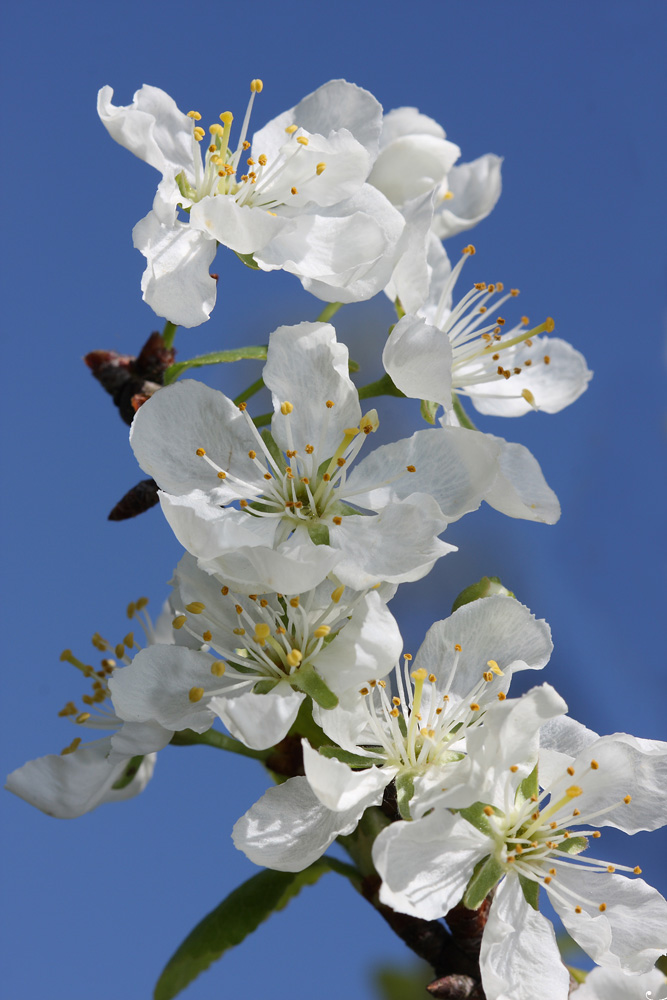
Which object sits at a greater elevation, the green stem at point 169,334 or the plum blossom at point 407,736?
the green stem at point 169,334

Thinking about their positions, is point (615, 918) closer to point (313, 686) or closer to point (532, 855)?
point (532, 855)

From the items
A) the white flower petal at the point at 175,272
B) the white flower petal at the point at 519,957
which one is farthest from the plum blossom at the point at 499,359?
the white flower petal at the point at 519,957

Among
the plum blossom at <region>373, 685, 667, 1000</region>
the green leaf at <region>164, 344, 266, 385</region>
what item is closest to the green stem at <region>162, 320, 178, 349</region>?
the green leaf at <region>164, 344, 266, 385</region>

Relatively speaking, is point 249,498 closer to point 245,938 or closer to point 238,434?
point 238,434

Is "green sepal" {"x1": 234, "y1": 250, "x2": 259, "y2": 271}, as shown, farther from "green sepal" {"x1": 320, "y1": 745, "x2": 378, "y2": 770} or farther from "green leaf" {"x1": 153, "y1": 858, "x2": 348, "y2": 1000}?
"green leaf" {"x1": 153, "y1": 858, "x2": 348, "y2": 1000}

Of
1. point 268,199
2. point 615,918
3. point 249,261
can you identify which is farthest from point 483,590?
point 268,199

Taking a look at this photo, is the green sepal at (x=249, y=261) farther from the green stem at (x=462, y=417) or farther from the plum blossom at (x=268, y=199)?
the green stem at (x=462, y=417)
